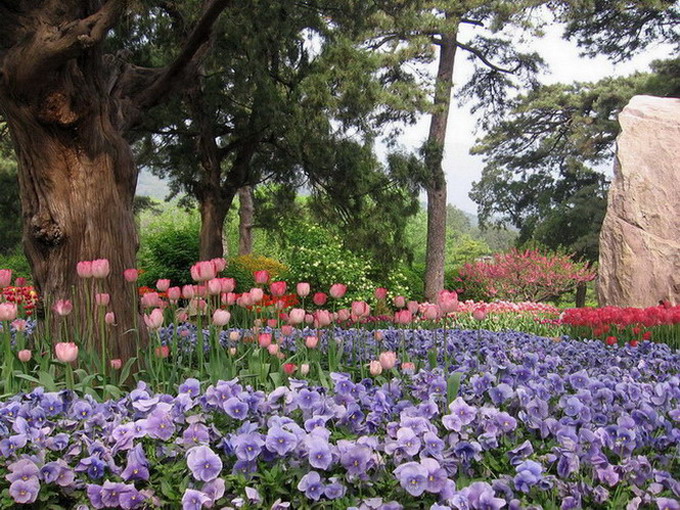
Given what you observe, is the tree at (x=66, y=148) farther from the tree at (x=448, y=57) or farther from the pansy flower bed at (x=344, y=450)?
the tree at (x=448, y=57)

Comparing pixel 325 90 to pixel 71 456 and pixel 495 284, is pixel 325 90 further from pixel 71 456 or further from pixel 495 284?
pixel 495 284

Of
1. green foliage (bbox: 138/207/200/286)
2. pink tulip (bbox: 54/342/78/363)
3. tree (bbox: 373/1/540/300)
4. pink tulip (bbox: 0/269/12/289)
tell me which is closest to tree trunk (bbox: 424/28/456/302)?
tree (bbox: 373/1/540/300)

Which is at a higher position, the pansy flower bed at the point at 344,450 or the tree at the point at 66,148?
the tree at the point at 66,148

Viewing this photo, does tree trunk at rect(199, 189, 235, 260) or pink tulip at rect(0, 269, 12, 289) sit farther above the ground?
tree trunk at rect(199, 189, 235, 260)

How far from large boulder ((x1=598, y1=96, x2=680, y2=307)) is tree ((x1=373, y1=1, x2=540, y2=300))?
2.79 m

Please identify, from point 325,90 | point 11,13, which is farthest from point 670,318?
point 11,13

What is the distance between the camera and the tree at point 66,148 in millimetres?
3521

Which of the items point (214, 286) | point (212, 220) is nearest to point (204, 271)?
point (214, 286)

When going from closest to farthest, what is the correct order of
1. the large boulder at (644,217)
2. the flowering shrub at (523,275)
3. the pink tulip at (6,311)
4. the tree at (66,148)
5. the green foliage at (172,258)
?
1. the pink tulip at (6,311)
2. the tree at (66,148)
3. the large boulder at (644,217)
4. the green foliage at (172,258)
5. the flowering shrub at (523,275)

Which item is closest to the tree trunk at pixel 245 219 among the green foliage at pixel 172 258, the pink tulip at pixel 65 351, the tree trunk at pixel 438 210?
the green foliage at pixel 172 258

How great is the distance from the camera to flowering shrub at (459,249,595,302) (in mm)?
13000

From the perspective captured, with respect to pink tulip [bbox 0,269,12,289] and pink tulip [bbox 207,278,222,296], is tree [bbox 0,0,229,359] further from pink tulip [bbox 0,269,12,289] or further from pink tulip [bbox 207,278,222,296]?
pink tulip [bbox 207,278,222,296]

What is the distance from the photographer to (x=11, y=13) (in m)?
3.88

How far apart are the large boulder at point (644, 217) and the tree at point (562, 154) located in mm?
5770
